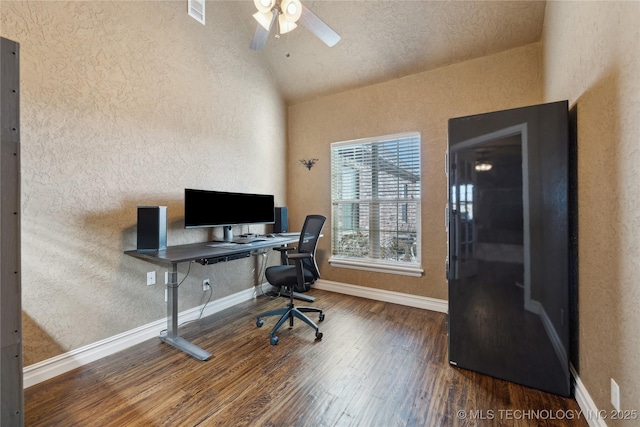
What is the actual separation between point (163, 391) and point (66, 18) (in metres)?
2.64

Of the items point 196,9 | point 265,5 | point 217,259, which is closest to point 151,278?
point 217,259

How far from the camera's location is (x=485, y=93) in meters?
2.79

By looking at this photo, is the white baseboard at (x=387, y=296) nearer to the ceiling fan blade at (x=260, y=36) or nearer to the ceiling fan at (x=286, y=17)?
the ceiling fan at (x=286, y=17)

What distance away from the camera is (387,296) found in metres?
3.32

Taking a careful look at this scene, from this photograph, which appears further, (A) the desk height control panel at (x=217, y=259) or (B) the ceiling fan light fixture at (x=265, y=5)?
(A) the desk height control panel at (x=217, y=259)

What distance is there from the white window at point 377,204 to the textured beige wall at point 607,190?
163cm

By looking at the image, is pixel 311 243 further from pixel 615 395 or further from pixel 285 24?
pixel 615 395

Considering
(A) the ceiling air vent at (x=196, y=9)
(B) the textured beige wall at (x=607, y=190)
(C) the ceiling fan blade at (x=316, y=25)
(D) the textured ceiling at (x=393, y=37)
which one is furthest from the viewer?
(A) the ceiling air vent at (x=196, y=9)

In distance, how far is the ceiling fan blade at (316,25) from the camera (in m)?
1.98

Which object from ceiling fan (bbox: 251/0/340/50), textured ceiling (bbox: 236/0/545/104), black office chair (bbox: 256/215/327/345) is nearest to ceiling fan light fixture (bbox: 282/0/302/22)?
ceiling fan (bbox: 251/0/340/50)

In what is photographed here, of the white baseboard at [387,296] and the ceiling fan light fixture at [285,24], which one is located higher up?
the ceiling fan light fixture at [285,24]

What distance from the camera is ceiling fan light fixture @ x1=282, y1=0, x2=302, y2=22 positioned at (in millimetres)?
1855

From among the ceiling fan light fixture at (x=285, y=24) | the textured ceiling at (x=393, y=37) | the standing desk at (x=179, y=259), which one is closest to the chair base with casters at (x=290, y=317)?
the standing desk at (x=179, y=259)

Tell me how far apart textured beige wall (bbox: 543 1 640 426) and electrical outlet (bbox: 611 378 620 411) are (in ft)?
0.11
